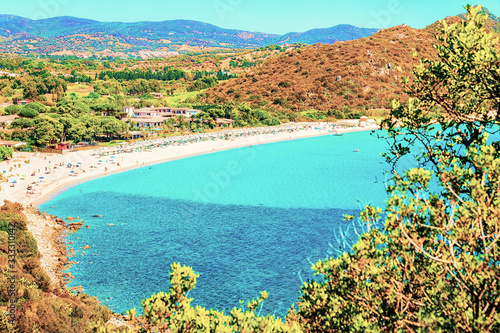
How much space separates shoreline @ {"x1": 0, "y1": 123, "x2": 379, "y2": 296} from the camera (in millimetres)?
30703

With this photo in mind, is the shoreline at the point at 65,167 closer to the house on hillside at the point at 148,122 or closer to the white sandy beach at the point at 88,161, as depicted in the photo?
the white sandy beach at the point at 88,161

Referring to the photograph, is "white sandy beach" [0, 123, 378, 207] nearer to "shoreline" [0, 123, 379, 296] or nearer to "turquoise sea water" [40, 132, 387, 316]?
"shoreline" [0, 123, 379, 296]

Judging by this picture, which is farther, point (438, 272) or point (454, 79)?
point (454, 79)

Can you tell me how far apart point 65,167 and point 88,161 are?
14.0 feet

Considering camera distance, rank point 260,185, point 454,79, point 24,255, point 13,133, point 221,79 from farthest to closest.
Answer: point 221,79
point 13,133
point 260,185
point 24,255
point 454,79

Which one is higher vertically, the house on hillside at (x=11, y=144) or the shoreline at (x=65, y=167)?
the house on hillside at (x=11, y=144)

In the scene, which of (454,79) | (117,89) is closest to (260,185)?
(454,79)

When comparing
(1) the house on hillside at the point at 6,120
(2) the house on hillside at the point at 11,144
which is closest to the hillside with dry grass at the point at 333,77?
(1) the house on hillside at the point at 6,120

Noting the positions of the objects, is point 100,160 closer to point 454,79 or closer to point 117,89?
point 454,79

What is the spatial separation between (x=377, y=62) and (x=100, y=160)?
110112mm

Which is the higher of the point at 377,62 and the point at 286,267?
the point at 377,62

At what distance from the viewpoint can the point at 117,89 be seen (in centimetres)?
13325

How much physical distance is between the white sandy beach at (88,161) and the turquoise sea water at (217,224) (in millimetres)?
2254

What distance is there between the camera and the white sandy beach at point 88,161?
44.2 metres
